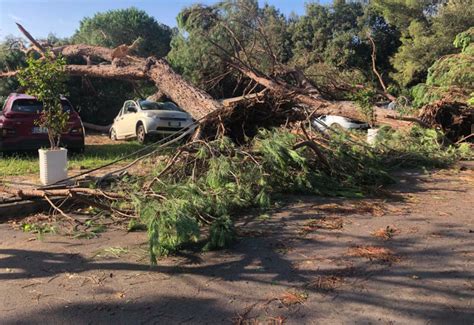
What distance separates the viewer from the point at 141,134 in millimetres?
15055

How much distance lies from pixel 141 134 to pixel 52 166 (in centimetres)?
735

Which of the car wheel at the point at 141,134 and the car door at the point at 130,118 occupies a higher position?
the car door at the point at 130,118

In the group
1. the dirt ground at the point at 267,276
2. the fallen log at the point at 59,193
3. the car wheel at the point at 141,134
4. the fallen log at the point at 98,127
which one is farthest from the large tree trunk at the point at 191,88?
the fallen log at the point at 98,127

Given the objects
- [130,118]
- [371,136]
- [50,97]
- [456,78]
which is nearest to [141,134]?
[130,118]

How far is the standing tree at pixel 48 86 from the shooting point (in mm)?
8008

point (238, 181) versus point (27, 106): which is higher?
point (27, 106)

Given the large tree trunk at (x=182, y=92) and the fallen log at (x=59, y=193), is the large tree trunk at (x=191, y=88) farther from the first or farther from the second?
the fallen log at (x=59, y=193)

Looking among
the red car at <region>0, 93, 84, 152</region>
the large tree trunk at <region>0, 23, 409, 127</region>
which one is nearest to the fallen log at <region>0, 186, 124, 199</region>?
the large tree trunk at <region>0, 23, 409, 127</region>

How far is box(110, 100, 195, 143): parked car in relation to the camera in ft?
47.5

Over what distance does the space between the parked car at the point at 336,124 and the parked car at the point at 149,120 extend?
4.10 meters

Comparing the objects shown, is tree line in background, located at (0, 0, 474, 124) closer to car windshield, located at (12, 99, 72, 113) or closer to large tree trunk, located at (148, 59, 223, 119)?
large tree trunk, located at (148, 59, 223, 119)

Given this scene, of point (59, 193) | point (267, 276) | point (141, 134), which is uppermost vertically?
point (141, 134)

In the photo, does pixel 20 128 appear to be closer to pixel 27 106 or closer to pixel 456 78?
pixel 27 106

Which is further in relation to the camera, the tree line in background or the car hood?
the car hood
